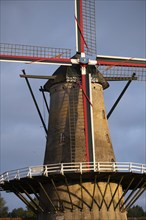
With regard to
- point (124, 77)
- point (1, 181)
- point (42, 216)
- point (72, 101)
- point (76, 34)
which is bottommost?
point (42, 216)

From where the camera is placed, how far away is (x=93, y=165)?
70.6ft

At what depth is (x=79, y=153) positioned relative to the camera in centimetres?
2333

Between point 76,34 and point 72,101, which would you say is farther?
point 76,34

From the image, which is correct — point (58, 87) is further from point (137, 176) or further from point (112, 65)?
point (137, 176)

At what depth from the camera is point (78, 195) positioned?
22.5m

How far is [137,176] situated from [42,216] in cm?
536

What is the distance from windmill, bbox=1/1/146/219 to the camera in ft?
72.7

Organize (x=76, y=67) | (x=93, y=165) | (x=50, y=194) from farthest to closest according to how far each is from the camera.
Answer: (x=76, y=67), (x=50, y=194), (x=93, y=165)

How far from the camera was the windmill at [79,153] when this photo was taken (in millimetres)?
22172

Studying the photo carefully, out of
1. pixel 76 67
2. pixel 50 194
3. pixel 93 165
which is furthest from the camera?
pixel 76 67

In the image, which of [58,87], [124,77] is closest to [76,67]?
[58,87]

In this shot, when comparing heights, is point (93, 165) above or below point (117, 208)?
above

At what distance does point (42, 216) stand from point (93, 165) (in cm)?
431

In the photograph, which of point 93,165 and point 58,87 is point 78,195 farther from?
point 58,87
